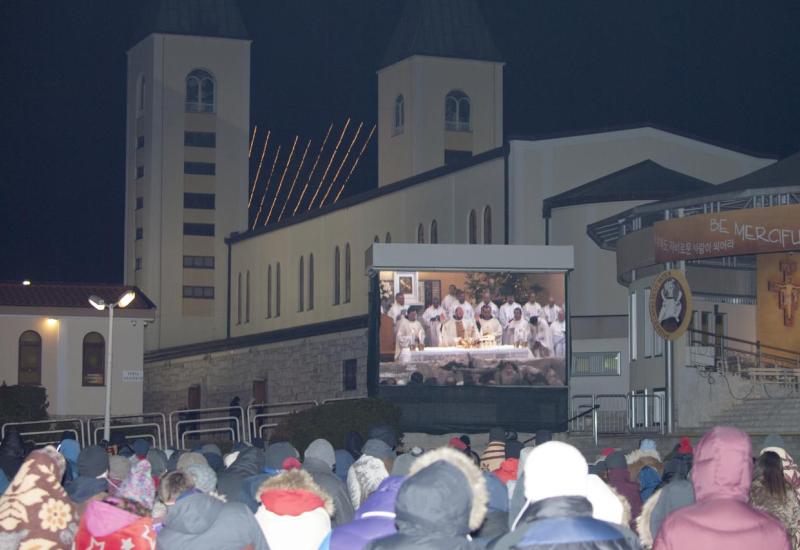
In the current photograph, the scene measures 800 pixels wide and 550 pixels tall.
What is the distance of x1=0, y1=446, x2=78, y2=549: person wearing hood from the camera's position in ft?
35.6

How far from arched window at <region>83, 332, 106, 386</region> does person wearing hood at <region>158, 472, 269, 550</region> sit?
4538 cm

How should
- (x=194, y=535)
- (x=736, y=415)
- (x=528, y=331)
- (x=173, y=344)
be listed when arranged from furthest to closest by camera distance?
(x=173, y=344) → (x=528, y=331) → (x=736, y=415) → (x=194, y=535)

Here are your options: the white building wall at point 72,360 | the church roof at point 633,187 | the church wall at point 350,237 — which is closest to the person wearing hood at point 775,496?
the church roof at point 633,187

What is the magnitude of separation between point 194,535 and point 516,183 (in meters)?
42.1

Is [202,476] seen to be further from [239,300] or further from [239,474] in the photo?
[239,300]

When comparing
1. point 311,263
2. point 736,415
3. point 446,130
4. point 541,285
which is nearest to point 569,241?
point 541,285

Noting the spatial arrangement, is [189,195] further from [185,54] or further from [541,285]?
[541,285]

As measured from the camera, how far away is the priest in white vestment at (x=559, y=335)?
127 feet

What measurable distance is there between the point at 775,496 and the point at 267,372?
163ft

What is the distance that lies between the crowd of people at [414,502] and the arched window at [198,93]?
6148 centimetres

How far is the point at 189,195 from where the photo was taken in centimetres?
7644

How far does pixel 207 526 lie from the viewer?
9227 millimetres

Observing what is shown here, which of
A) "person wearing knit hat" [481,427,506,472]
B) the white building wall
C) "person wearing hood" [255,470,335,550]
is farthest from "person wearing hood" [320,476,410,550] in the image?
the white building wall

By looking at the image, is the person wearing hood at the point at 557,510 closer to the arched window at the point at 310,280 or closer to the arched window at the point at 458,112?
the arched window at the point at 310,280
